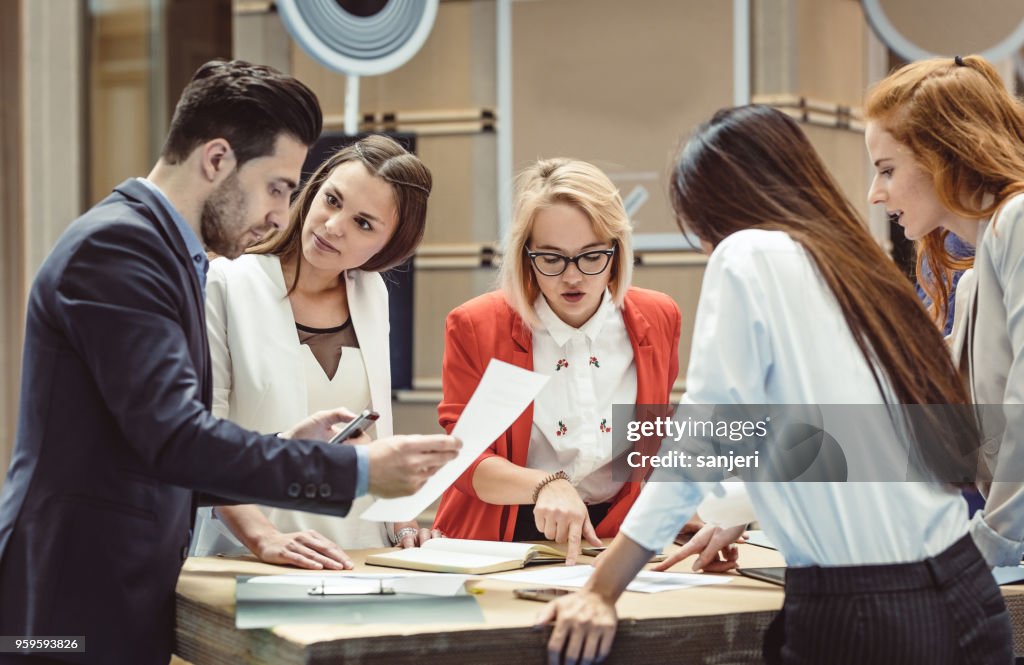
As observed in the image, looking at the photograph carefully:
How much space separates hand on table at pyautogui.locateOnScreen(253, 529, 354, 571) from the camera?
1.81 meters

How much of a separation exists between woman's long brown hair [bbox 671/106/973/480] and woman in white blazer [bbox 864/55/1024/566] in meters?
0.24

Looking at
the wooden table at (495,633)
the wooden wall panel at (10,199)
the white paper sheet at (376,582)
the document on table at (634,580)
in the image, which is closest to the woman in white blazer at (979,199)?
the wooden table at (495,633)

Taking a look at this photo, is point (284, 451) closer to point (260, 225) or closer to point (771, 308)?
point (260, 225)

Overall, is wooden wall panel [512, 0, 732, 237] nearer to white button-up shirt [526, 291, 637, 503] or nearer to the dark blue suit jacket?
white button-up shirt [526, 291, 637, 503]

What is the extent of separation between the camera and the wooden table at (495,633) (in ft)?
4.24

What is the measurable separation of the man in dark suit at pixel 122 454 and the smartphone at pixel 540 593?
0.69 feet

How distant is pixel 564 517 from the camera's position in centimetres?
192

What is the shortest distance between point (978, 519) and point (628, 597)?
572 millimetres

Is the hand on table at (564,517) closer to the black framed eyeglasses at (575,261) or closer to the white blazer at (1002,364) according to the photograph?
the black framed eyeglasses at (575,261)

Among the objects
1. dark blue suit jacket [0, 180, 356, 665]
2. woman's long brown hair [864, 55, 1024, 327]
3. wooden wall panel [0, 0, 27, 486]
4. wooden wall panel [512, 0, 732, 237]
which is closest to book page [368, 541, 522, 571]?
dark blue suit jacket [0, 180, 356, 665]

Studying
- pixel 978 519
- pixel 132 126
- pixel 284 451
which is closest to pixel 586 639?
pixel 284 451

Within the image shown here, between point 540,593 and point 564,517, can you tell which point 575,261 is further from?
point 540,593

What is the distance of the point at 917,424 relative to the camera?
4.48 feet

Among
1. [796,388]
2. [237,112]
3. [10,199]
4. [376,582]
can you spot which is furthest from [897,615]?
[10,199]
